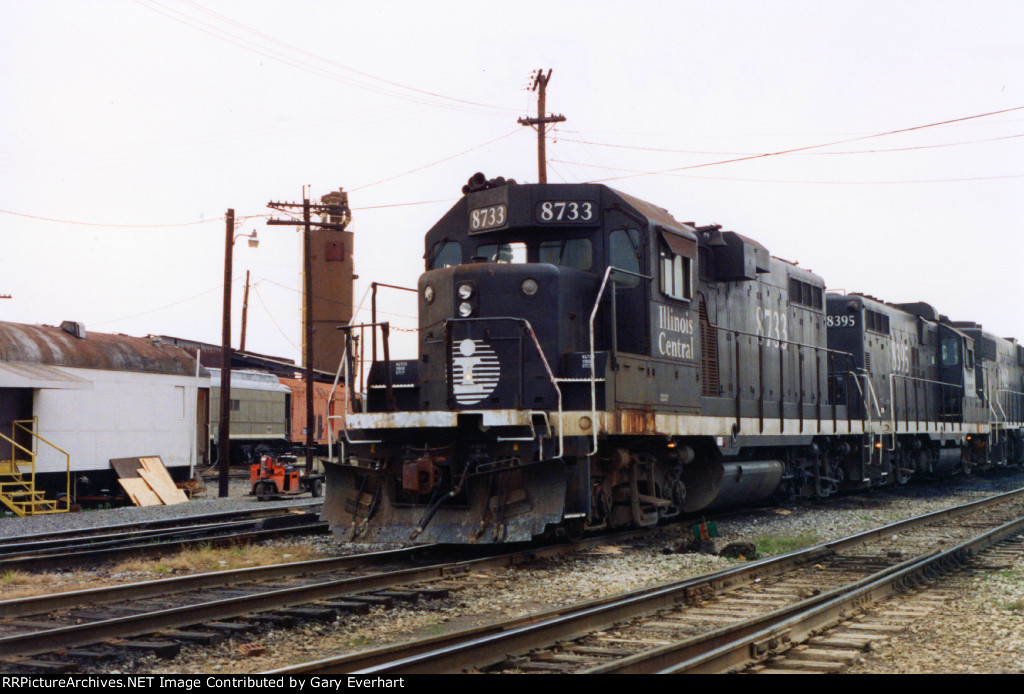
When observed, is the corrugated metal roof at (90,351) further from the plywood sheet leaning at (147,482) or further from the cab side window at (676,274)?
the cab side window at (676,274)

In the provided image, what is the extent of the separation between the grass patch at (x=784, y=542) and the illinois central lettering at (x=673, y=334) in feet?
7.52

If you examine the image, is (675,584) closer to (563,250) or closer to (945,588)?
(945,588)

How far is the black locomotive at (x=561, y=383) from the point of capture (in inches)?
360

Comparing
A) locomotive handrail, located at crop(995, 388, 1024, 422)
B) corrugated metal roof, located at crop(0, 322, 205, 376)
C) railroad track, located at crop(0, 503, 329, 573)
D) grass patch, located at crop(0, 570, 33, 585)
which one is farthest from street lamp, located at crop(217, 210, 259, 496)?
locomotive handrail, located at crop(995, 388, 1024, 422)

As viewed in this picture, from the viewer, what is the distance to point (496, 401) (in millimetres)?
9453

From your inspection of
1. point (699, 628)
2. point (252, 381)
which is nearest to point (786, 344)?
point (699, 628)

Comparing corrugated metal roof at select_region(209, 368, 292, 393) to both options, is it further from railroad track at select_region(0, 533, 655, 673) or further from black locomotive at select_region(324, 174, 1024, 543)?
railroad track at select_region(0, 533, 655, 673)

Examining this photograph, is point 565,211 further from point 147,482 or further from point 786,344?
point 147,482

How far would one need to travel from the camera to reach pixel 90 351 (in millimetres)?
22219

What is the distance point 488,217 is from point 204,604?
519 centimetres

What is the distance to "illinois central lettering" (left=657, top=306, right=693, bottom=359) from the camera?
10703 mm

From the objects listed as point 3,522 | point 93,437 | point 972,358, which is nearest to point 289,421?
point 93,437

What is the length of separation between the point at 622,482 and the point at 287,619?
4.80 metres

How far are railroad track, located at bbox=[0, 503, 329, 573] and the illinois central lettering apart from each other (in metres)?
4.80
